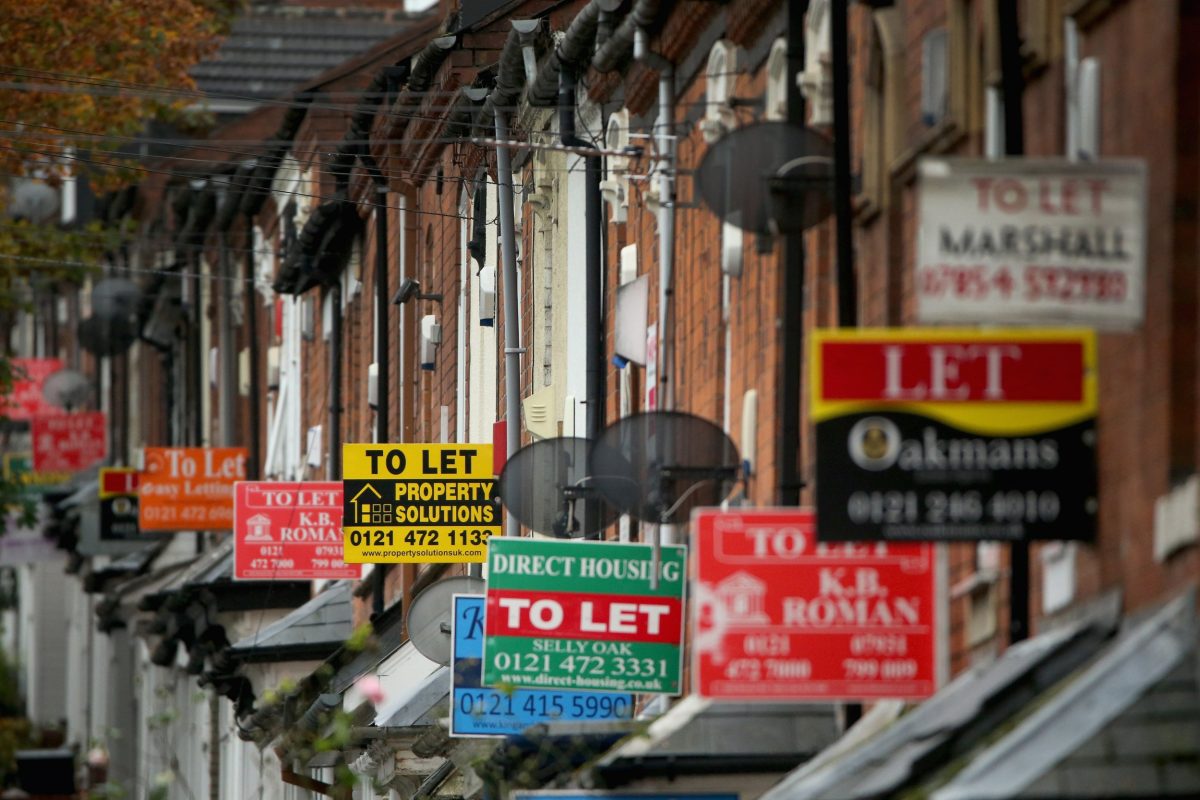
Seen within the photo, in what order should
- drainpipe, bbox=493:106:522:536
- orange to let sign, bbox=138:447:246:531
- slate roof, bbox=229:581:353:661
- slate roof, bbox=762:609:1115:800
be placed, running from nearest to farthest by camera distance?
1. slate roof, bbox=762:609:1115:800
2. drainpipe, bbox=493:106:522:536
3. slate roof, bbox=229:581:353:661
4. orange to let sign, bbox=138:447:246:531

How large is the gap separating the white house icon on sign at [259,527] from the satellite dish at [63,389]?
28.2m

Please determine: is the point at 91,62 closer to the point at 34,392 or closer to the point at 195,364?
the point at 195,364

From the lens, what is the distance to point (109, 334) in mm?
54969

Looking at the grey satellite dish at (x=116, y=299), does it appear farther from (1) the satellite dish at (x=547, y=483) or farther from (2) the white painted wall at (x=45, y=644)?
(1) the satellite dish at (x=547, y=483)

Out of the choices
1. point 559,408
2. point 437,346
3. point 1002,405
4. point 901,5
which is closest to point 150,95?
point 437,346

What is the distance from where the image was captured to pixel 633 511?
1820 cm

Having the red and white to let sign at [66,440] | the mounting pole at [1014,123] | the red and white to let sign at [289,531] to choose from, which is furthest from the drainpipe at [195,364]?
the mounting pole at [1014,123]

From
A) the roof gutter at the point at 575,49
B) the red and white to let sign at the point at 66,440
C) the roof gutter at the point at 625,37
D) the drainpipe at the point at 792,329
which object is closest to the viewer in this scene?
the drainpipe at the point at 792,329

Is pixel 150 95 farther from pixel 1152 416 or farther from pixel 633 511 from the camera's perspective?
pixel 1152 416

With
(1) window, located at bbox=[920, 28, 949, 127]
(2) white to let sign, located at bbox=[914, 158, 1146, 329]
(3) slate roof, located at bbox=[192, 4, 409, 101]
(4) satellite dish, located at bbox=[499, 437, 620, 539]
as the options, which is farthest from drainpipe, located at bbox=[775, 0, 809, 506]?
(3) slate roof, located at bbox=[192, 4, 409, 101]

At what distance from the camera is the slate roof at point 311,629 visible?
1312 inches

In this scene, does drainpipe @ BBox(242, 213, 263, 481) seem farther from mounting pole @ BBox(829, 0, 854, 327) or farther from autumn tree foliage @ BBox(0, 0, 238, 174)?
mounting pole @ BBox(829, 0, 854, 327)

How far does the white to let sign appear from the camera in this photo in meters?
11.2

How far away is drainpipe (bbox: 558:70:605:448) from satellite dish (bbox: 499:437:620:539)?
4.09ft
